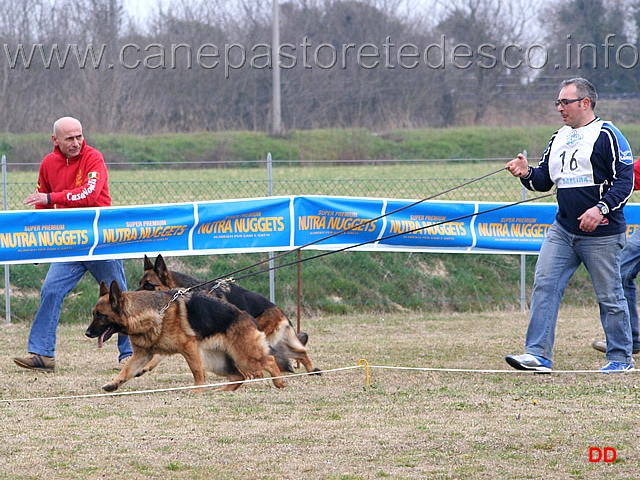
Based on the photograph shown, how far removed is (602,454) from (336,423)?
145 centimetres

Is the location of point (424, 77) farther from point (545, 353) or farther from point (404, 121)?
point (545, 353)

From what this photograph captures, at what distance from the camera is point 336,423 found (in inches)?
195

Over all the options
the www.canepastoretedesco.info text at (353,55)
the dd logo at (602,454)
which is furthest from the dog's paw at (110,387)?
the www.canepastoretedesco.info text at (353,55)

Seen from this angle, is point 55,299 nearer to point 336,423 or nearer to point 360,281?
point 336,423

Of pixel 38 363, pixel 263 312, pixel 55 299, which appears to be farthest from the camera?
pixel 55 299

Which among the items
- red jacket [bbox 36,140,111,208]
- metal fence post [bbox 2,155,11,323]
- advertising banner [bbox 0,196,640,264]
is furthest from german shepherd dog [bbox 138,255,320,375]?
metal fence post [bbox 2,155,11,323]

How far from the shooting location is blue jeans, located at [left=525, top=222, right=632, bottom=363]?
20.6 ft

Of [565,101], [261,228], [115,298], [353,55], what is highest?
[353,55]

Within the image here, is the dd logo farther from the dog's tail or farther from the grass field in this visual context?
the dog's tail

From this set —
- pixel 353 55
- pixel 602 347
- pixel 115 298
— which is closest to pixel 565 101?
pixel 602 347

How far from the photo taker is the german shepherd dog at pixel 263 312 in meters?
6.89

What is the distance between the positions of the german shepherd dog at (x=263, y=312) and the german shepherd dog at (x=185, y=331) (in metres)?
0.38

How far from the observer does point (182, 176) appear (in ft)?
57.6

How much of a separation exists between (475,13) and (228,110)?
12.3 meters
